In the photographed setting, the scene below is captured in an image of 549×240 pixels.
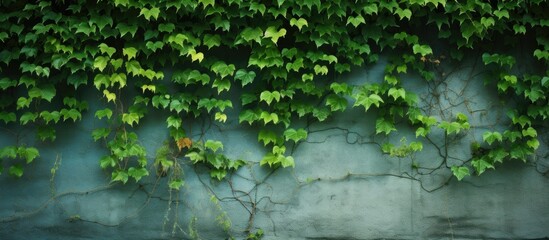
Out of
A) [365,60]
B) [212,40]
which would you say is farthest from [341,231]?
[212,40]

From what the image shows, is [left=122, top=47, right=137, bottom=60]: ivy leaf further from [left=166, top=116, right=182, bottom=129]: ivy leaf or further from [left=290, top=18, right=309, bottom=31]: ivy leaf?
[left=290, top=18, right=309, bottom=31]: ivy leaf

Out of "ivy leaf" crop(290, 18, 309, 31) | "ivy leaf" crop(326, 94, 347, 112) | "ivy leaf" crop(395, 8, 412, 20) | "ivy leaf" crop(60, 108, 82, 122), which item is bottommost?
"ivy leaf" crop(60, 108, 82, 122)

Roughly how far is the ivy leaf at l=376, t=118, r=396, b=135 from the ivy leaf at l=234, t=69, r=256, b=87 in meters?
1.07

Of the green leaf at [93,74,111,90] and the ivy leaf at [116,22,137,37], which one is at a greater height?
the ivy leaf at [116,22,137,37]

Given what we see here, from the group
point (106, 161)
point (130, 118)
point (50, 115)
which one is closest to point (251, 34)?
point (130, 118)

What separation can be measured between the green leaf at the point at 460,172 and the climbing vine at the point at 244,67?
0.04ft

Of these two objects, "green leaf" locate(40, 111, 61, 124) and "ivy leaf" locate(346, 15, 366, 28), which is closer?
"ivy leaf" locate(346, 15, 366, 28)

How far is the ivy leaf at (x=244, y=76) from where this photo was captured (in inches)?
156

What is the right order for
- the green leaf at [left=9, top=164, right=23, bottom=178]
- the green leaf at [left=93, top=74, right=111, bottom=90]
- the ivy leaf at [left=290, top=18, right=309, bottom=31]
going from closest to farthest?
1. the ivy leaf at [left=290, top=18, right=309, bottom=31]
2. the green leaf at [left=93, top=74, right=111, bottom=90]
3. the green leaf at [left=9, top=164, right=23, bottom=178]

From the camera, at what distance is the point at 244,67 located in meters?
4.16

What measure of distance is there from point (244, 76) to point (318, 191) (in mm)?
1121

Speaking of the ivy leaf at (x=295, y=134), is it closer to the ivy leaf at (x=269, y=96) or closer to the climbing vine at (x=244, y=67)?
the climbing vine at (x=244, y=67)

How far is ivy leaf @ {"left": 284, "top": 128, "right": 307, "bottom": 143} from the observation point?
4.03m

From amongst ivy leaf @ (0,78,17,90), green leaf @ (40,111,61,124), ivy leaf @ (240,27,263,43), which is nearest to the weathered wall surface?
green leaf @ (40,111,61,124)
